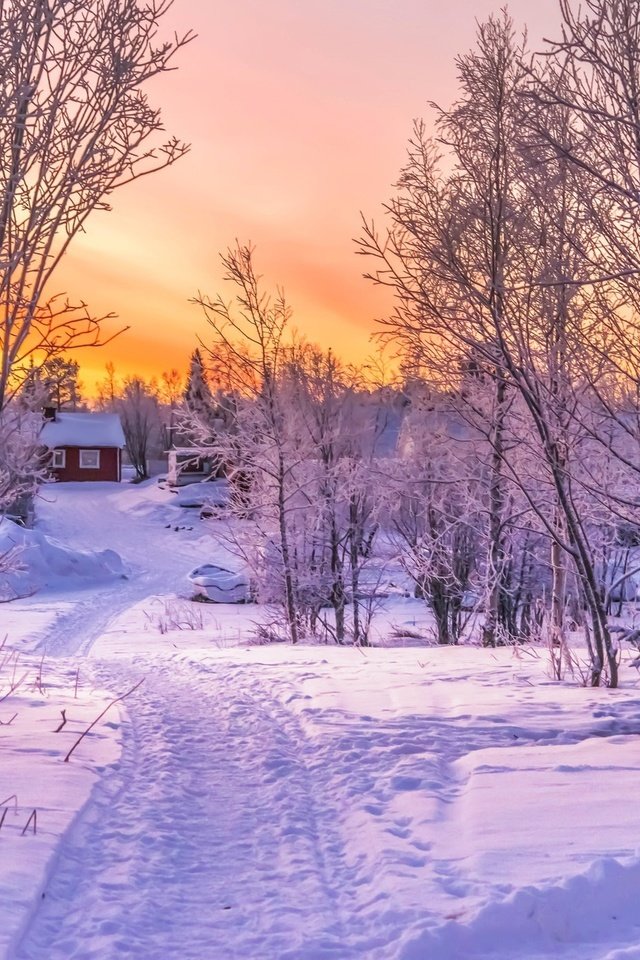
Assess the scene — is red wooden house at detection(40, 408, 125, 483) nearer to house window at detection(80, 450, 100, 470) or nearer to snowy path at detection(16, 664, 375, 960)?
house window at detection(80, 450, 100, 470)

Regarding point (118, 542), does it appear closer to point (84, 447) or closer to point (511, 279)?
point (84, 447)

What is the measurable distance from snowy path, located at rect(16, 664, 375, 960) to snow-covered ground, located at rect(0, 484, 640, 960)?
Result: 1 cm

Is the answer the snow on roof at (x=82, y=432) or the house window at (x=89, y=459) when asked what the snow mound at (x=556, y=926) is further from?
the house window at (x=89, y=459)

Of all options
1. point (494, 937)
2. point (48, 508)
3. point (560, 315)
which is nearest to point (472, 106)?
point (560, 315)

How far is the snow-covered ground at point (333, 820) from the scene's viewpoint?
11.1ft

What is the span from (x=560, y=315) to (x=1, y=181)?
15.6 feet

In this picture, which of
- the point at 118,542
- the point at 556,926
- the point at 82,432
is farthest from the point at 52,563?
the point at 82,432

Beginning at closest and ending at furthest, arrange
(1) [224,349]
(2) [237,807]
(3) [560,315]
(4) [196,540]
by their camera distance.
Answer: (2) [237,807], (3) [560,315], (1) [224,349], (4) [196,540]

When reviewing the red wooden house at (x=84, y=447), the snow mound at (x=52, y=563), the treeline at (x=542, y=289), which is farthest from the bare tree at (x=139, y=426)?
the treeline at (x=542, y=289)

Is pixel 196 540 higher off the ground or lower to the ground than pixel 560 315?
lower

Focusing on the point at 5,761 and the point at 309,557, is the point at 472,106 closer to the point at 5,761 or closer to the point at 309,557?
the point at 5,761

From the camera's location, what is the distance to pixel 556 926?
340cm

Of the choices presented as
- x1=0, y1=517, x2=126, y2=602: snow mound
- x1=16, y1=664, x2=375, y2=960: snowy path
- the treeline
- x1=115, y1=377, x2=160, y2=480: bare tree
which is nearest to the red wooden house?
x1=115, y1=377, x2=160, y2=480: bare tree

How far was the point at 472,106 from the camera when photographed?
30.1 ft
